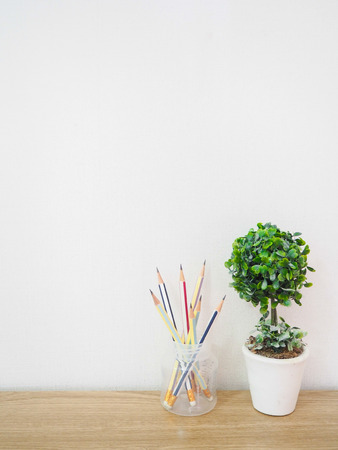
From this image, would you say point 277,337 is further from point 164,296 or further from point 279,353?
point 164,296

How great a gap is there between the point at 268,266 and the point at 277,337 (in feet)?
0.53

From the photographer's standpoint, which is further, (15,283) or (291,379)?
(15,283)

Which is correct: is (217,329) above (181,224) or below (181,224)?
below

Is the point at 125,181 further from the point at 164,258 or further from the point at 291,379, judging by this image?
the point at 291,379

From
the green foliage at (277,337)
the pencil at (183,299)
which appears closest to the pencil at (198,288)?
the pencil at (183,299)

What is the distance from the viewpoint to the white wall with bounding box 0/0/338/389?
932 mm

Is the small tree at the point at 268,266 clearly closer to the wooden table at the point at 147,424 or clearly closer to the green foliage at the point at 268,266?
the green foliage at the point at 268,266

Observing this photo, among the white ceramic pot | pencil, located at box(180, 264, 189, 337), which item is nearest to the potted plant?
the white ceramic pot

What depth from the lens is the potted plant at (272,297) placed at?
2.63ft

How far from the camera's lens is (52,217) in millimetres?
956

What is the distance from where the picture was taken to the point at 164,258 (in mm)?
957

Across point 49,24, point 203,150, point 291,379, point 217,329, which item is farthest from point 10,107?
point 291,379

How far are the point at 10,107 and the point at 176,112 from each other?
0.39 meters

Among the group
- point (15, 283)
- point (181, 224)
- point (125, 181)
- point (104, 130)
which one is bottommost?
point (15, 283)
